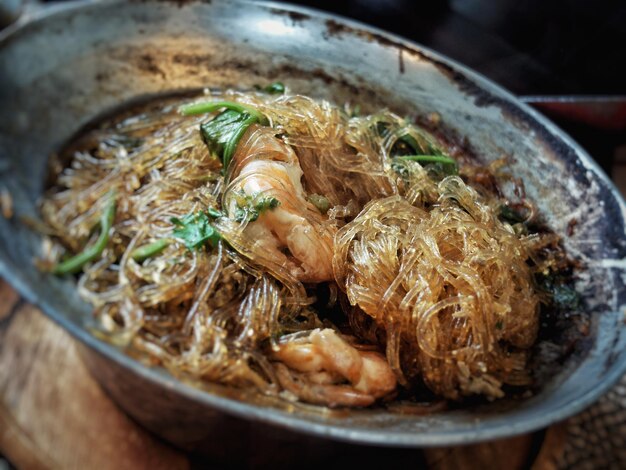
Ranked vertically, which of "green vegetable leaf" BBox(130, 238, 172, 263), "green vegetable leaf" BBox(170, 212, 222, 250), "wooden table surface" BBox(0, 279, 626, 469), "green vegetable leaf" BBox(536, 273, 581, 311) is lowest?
"wooden table surface" BBox(0, 279, 626, 469)

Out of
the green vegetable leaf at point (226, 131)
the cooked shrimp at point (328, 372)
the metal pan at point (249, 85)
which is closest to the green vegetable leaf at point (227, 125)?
the green vegetable leaf at point (226, 131)

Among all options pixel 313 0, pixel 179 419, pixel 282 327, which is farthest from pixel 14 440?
pixel 313 0

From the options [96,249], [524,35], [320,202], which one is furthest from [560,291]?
[524,35]

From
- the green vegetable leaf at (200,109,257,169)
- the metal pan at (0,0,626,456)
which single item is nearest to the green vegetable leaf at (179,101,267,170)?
the green vegetable leaf at (200,109,257,169)

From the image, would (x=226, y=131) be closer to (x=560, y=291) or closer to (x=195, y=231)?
(x=195, y=231)

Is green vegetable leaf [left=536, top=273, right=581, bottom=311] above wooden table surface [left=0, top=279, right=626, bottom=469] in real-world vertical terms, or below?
above

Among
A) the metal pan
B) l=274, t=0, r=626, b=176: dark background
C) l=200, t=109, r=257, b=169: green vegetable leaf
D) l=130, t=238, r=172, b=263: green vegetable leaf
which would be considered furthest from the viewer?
l=274, t=0, r=626, b=176: dark background

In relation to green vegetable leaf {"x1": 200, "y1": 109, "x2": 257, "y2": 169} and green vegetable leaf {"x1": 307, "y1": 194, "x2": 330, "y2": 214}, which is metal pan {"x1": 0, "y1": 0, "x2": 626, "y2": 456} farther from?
green vegetable leaf {"x1": 307, "y1": 194, "x2": 330, "y2": 214}
